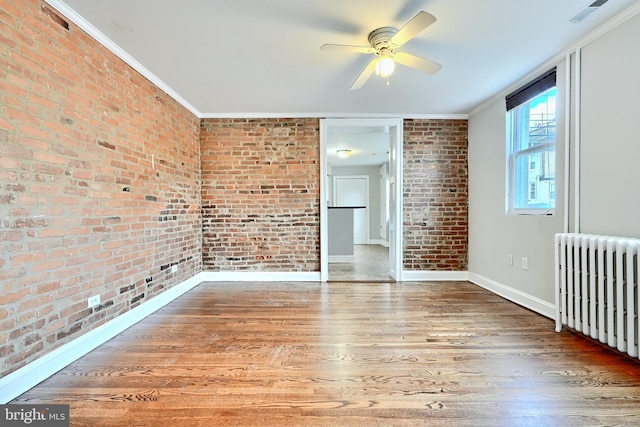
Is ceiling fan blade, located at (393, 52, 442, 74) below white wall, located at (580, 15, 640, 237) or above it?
above

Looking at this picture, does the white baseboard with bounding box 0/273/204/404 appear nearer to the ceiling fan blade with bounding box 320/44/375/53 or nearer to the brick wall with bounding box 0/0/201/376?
the brick wall with bounding box 0/0/201/376

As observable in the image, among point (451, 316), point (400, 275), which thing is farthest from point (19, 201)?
point (400, 275)

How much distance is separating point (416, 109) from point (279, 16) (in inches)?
96.4

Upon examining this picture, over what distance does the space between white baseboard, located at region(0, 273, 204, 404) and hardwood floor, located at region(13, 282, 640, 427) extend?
6 cm

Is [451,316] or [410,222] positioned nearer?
[451,316]

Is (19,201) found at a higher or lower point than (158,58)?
lower

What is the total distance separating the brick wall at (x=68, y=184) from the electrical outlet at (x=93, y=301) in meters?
0.04

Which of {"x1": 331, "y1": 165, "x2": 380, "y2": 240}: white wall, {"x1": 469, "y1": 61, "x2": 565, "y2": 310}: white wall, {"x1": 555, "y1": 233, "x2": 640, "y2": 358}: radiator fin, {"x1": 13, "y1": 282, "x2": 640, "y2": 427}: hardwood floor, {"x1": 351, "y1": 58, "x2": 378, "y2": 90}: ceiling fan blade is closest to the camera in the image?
{"x1": 13, "y1": 282, "x2": 640, "y2": 427}: hardwood floor

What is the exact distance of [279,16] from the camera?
1936 millimetres

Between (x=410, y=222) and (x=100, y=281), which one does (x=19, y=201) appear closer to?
(x=100, y=281)

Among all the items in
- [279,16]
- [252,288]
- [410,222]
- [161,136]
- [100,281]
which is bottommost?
[252,288]

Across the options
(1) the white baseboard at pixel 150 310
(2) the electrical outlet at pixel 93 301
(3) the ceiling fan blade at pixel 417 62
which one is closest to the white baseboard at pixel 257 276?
(1) the white baseboard at pixel 150 310

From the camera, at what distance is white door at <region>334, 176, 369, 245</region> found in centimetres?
866

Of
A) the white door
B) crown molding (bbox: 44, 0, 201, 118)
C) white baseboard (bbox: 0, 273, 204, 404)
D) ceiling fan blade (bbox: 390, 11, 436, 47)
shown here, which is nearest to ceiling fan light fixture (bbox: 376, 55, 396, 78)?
ceiling fan blade (bbox: 390, 11, 436, 47)
